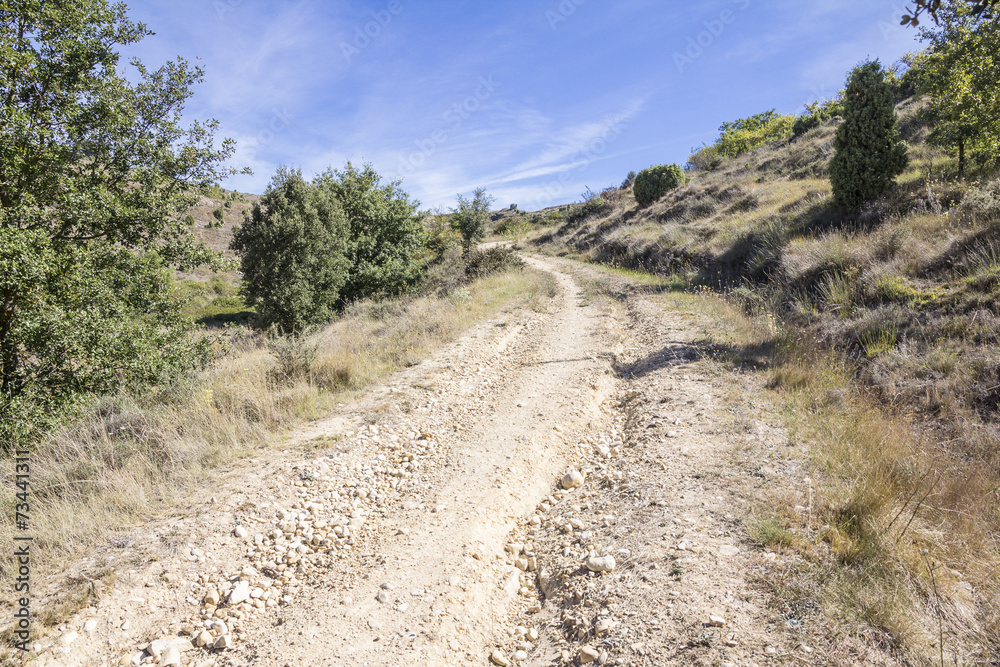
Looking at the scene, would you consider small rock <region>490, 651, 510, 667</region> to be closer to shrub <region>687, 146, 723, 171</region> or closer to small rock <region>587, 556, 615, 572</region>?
small rock <region>587, 556, 615, 572</region>

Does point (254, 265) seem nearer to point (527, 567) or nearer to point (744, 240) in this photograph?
point (527, 567)

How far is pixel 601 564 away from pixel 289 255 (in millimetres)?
16097

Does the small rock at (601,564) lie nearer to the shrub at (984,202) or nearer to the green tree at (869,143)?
the shrub at (984,202)

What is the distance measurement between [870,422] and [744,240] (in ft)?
36.1

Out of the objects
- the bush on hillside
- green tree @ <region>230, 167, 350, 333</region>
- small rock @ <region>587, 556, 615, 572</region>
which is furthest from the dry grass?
the bush on hillside

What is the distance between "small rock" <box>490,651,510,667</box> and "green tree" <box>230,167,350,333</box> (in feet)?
49.7

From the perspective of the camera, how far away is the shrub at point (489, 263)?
21.1 meters

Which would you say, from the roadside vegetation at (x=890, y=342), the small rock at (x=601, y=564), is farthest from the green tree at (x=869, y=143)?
the small rock at (x=601, y=564)

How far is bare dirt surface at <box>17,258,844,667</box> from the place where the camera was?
2697 mm

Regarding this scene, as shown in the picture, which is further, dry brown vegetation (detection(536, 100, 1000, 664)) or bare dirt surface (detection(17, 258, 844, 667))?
bare dirt surface (detection(17, 258, 844, 667))

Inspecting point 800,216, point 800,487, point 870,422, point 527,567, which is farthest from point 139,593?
point 800,216

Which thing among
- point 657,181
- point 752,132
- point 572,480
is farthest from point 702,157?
point 572,480

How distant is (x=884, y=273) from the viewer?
293 inches

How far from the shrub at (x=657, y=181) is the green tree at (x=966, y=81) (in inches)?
793
